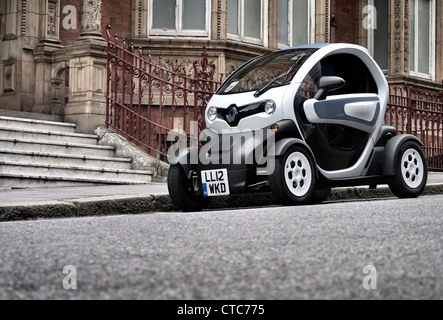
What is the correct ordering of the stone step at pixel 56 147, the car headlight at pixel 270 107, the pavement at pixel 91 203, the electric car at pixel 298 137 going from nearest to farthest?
the pavement at pixel 91 203 → the electric car at pixel 298 137 → the car headlight at pixel 270 107 → the stone step at pixel 56 147

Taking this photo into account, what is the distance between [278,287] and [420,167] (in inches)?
236

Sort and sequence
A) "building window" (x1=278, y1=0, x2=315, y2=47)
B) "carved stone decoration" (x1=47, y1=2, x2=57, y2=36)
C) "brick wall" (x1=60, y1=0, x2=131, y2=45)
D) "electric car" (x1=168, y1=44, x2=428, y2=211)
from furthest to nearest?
"building window" (x1=278, y1=0, x2=315, y2=47) < "brick wall" (x1=60, y1=0, x2=131, y2=45) < "carved stone decoration" (x1=47, y1=2, x2=57, y2=36) < "electric car" (x1=168, y1=44, x2=428, y2=211)

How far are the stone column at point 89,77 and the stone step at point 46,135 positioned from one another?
0.98 feet

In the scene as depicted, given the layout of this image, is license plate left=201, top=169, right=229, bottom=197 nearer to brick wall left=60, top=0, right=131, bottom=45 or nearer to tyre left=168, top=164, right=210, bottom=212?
tyre left=168, top=164, right=210, bottom=212

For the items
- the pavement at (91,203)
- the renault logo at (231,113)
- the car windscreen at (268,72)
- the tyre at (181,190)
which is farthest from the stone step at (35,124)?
the renault logo at (231,113)

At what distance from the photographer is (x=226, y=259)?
11.6 ft

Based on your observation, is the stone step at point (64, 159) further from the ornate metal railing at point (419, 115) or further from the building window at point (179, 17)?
the ornate metal railing at point (419, 115)

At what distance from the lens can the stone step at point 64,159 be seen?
32.5 feet

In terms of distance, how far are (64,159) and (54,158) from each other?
15cm

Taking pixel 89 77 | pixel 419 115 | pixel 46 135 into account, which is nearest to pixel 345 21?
pixel 419 115

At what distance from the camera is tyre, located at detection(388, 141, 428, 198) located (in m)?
8.27

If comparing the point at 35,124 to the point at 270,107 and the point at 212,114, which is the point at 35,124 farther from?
the point at 270,107

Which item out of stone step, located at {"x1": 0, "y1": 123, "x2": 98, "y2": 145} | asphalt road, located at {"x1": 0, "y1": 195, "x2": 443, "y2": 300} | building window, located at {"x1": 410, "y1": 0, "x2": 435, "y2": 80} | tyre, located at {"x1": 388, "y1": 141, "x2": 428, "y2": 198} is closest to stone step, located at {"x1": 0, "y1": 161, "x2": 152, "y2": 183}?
stone step, located at {"x1": 0, "y1": 123, "x2": 98, "y2": 145}

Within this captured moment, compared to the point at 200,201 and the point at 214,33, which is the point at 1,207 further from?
the point at 214,33
